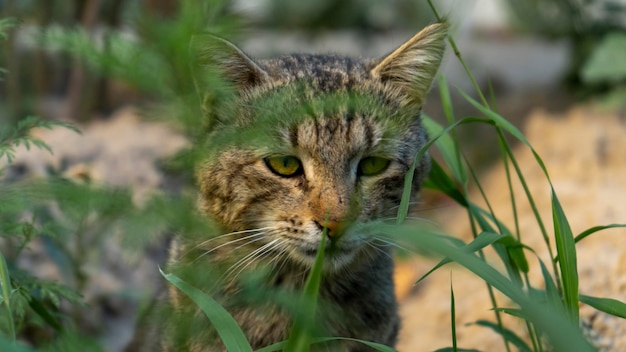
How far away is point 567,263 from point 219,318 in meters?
0.87

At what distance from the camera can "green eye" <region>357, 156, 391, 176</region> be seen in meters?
2.57

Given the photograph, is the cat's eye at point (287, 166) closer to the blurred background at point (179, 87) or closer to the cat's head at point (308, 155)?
the cat's head at point (308, 155)

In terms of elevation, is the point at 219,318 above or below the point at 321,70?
below

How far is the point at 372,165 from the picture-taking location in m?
2.59

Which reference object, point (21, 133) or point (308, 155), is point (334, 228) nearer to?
point (308, 155)

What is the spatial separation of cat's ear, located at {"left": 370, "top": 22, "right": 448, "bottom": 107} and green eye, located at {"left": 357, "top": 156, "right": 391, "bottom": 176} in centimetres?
32

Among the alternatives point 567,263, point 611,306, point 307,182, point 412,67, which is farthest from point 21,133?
point 611,306

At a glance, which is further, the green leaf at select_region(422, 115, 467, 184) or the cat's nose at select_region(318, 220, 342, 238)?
the green leaf at select_region(422, 115, 467, 184)

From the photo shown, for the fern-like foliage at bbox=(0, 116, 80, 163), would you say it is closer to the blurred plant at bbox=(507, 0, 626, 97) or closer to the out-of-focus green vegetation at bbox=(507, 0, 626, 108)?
the out-of-focus green vegetation at bbox=(507, 0, 626, 108)

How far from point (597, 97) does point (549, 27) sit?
1.37 meters

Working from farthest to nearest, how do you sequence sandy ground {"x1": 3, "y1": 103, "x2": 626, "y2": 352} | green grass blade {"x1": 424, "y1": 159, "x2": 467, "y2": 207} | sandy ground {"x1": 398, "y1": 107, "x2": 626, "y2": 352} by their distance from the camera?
sandy ground {"x1": 3, "y1": 103, "x2": 626, "y2": 352}
sandy ground {"x1": 398, "y1": 107, "x2": 626, "y2": 352}
green grass blade {"x1": 424, "y1": 159, "x2": 467, "y2": 207}

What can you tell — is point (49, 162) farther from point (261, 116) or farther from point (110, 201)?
point (110, 201)

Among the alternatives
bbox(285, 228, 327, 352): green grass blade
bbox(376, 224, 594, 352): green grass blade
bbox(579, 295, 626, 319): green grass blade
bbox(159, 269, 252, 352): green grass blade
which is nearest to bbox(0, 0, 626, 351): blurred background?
bbox(159, 269, 252, 352): green grass blade

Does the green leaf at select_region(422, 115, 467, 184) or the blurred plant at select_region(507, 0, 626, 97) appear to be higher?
the blurred plant at select_region(507, 0, 626, 97)
